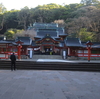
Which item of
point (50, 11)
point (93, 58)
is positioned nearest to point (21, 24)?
point (50, 11)

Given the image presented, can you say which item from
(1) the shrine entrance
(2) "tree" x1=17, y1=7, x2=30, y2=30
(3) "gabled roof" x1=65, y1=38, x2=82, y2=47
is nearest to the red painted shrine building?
(3) "gabled roof" x1=65, y1=38, x2=82, y2=47

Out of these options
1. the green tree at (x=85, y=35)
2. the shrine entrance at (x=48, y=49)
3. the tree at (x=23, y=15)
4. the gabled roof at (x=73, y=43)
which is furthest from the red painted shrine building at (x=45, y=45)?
the tree at (x=23, y=15)

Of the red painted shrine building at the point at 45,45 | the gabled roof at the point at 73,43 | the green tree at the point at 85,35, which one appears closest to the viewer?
the red painted shrine building at the point at 45,45

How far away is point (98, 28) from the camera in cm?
3656

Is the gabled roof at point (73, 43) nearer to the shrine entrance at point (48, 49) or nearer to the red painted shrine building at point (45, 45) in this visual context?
the red painted shrine building at point (45, 45)

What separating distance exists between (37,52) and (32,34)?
9.85m

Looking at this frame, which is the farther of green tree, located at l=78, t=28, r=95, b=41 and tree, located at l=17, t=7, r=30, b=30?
tree, located at l=17, t=7, r=30, b=30

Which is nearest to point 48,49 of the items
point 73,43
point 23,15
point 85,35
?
point 85,35

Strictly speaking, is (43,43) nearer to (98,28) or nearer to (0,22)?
(98,28)

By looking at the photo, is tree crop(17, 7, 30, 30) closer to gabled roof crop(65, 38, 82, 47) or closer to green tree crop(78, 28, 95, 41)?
green tree crop(78, 28, 95, 41)

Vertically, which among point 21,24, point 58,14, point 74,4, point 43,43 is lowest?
point 43,43

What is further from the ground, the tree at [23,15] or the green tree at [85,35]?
the tree at [23,15]

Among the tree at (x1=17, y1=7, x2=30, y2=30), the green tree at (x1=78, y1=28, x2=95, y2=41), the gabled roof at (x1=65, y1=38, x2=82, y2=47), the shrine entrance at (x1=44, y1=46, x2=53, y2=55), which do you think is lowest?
the shrine entrance at (x1=44, y1=46, x2=53, y2=55)

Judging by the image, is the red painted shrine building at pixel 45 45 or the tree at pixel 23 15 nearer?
the red painted shrine building at pixel 45 45
